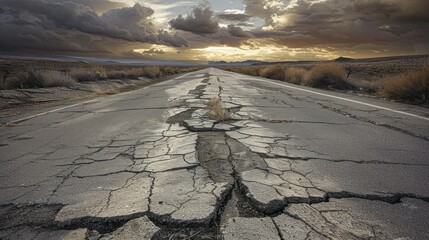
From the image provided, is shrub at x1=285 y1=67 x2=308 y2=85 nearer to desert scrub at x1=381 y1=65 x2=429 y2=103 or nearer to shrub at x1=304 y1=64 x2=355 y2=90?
shrub at x1=304 y1=64 x2=355 y2=90

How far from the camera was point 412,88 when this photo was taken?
9102mm

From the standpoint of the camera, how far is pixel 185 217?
84.0 inches

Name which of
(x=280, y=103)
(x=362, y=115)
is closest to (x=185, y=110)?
(x=280, y=103)

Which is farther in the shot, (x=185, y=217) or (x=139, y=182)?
(x=139, y=182)

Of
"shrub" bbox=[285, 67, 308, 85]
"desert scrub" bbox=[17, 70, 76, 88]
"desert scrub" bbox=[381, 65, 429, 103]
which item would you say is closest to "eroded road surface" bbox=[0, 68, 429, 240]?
"desert scrub" bbox=[381, 65, 429, 103]

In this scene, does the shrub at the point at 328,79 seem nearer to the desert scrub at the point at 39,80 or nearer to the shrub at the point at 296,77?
the shrub at the point at 296,77

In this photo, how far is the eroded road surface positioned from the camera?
206 centimetres

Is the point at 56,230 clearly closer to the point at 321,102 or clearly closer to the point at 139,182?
the point at 139,182

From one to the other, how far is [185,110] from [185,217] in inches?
179

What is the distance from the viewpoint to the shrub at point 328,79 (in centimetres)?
1413

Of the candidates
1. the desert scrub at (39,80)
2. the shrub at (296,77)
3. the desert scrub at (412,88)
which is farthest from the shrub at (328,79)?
the desert scrub at (39,80)

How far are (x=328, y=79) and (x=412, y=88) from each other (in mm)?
5832

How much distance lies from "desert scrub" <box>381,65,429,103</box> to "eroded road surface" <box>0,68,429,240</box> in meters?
4.29

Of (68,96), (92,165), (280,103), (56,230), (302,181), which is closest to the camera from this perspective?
(56,230)
